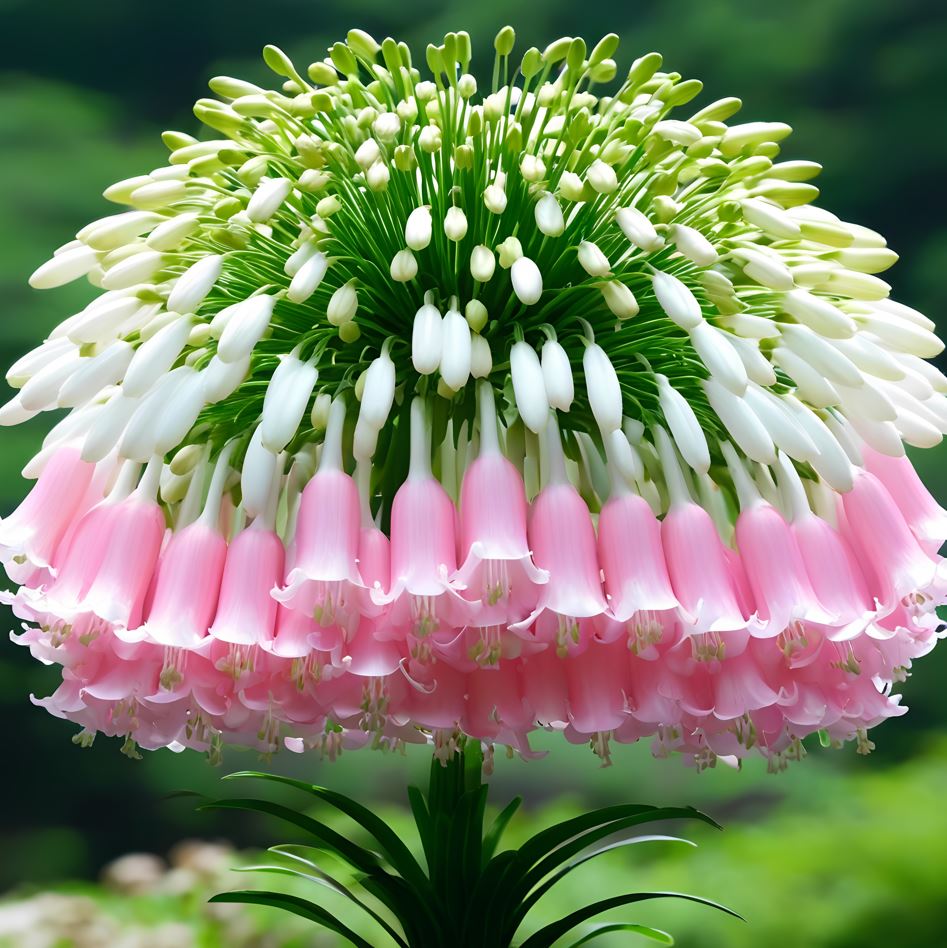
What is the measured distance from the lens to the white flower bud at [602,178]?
794mm

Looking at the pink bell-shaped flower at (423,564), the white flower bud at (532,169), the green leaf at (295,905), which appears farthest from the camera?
the green leaf at (295,905)

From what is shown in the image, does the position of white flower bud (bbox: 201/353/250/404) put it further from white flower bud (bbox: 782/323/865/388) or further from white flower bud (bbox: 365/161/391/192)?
white flower bud (bbox: 782/323/865/388)

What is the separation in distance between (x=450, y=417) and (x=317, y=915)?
41cm

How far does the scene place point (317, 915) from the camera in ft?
3.03

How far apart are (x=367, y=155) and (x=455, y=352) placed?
173 mm

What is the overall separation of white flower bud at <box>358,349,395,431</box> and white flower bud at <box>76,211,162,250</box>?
0.76 ft

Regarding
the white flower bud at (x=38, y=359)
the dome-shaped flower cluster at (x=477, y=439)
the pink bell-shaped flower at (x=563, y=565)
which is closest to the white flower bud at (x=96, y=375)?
the dome-shaped flower cluster at (x=477, y=439)

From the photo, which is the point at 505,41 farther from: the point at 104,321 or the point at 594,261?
the point at 104,321

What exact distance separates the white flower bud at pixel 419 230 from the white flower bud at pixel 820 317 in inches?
10.2

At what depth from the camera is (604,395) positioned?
29.8 inches

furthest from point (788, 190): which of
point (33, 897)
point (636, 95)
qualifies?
point (33, 897)

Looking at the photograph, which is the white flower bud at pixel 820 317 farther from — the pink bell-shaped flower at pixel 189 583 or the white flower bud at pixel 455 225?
the pink bell-shaped flower at pixel 189 583

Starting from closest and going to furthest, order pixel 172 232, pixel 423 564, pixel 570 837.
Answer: pixel 423 564
pixel 172 232
pixel 570 837

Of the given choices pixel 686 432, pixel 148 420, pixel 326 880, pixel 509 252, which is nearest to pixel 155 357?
pixel 148 420
